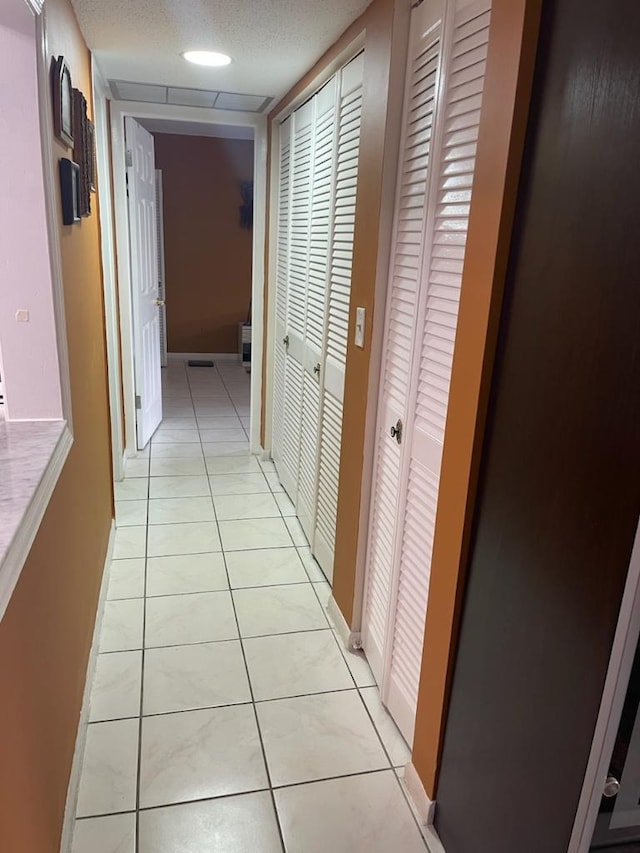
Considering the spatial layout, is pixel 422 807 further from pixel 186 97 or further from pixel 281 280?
pixel 186 97

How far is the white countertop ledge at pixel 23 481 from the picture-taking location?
39.8 inches

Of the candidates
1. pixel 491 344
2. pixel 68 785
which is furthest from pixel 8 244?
pixel 68 785

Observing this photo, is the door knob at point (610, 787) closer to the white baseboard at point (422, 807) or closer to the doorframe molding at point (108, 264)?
the white baseboard at point (422, 807)

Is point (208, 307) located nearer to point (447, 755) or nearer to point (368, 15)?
point (368, 15)

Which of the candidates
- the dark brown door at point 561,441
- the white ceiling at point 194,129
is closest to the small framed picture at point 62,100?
the dark brown door at point 561,441

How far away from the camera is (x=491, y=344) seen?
1244mm

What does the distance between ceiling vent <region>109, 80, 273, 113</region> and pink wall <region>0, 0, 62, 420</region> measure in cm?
185

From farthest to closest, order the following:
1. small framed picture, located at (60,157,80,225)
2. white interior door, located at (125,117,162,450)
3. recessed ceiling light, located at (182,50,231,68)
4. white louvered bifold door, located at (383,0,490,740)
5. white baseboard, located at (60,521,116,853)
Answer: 1. white interior door, located at (125,117,162,450)
2. recessed ceiling light, located at (182,50,231,68)
3. small framed picture, located at (60,157,80,225)
4. white baseboard, located at (60,521,116,853)
5. white louvered bifold door, located at (383,0,490,740)

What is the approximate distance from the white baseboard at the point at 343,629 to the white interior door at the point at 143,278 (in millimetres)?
2128

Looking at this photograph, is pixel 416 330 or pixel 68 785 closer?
pixel 68 785

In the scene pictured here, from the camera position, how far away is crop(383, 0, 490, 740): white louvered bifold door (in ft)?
4.50

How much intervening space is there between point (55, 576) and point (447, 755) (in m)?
1.06

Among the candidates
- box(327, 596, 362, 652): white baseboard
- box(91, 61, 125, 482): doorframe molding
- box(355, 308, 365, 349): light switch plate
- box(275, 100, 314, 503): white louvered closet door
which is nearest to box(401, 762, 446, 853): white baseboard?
box(327, 596, 362, 652): white baseboard

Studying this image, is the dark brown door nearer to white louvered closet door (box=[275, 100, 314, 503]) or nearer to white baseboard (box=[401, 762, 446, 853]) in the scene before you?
white baseboard (box=[401, 762, 446, 853])
